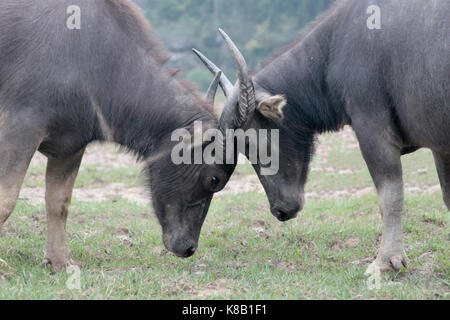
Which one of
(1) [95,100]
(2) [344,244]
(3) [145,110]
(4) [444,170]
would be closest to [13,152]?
(1) [95,100]

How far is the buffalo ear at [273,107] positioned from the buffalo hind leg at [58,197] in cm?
185

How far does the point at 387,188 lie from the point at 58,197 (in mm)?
3189

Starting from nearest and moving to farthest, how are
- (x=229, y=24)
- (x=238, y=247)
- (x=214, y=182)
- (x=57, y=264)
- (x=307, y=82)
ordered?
1. (x=214, y=182)
2. (x=57, y=264)
3. (x=307, y=82)
4. (x=238, y=247)
5. (x=229, y=24)

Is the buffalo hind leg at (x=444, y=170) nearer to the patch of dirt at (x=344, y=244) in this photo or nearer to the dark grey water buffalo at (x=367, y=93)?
the dark grey water buffalo at (x=367, y=93)

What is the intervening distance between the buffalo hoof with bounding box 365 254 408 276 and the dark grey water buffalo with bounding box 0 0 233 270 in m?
1.56

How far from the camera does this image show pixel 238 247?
23.6ft

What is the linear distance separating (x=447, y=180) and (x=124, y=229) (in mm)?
3642

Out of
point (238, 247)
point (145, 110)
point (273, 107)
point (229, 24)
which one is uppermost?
point (273, 107)

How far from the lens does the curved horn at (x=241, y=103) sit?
19.7 feet

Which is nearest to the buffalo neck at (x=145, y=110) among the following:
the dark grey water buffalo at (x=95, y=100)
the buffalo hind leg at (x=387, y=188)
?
the dark grey water buffalo at (x=95, y=100)

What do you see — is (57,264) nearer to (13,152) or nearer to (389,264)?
Answer: (13,152)

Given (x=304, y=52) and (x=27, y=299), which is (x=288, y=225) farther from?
(x=27, y=299)

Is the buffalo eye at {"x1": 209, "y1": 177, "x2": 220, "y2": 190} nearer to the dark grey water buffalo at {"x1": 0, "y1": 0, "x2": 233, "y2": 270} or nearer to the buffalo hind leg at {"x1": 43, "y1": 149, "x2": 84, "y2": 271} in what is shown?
the dark grey water buffalo at {"x1": 0, "y1": 0, "x2": 233, "y2": 270}

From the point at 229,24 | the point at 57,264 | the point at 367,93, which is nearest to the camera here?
the point at 367,93
